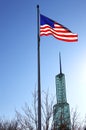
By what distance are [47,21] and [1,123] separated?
42.2m

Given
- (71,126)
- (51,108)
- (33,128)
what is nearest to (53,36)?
(51,108)

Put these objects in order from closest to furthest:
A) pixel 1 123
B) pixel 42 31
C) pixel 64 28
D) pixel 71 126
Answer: pixel 42 31
pixel 64 28
pixel 71 126
pixel 1 123

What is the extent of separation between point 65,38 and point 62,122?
24.3ft

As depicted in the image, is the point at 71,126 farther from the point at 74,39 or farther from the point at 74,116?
the point at 74,39

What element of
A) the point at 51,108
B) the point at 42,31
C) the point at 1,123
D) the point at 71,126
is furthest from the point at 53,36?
the point at 1,123

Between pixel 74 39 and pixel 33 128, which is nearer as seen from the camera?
pixel 74 39

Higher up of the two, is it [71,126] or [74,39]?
[74,39]

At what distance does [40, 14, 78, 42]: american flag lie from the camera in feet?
42.1

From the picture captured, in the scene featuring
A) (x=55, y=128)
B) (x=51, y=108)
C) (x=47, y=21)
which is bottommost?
(x=55, y=128)

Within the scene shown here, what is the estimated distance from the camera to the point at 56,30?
13141 mm

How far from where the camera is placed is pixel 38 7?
1259 centimetres

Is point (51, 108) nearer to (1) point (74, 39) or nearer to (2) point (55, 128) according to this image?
(2) point (55, 128)

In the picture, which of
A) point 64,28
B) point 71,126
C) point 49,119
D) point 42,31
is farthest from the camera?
point 71,126

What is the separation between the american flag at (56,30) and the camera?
12.8 metres
